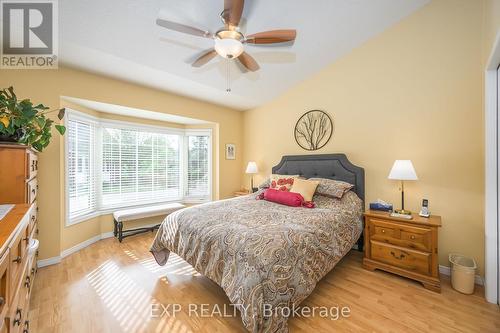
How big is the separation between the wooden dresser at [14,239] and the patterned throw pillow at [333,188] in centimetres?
276

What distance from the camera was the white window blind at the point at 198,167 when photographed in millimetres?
4402

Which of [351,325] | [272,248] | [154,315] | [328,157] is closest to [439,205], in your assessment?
[328,157]

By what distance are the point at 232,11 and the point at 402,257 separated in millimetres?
2861

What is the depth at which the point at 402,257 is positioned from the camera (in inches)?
84.4

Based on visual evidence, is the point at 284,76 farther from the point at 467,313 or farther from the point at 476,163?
the point at 467,313

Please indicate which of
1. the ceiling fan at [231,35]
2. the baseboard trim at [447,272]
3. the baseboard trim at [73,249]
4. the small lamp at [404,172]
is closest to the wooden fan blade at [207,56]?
the ceiling fan at [231,35]

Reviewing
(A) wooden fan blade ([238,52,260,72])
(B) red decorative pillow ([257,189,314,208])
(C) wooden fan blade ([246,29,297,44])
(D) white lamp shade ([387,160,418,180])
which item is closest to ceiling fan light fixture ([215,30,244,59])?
(C) wooden fan blade ([246,29,297,44])

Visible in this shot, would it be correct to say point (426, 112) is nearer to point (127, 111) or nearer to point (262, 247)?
point (262, 247)

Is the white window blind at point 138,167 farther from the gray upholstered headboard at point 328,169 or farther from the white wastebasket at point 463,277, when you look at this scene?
the white wastebasket at point 463,277

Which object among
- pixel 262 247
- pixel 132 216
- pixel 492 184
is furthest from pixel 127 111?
pixel 492 184

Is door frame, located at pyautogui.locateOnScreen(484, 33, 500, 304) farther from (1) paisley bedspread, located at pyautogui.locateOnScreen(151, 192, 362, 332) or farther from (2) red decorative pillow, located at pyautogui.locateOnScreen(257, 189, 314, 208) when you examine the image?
(2) red decorative pillow, located at pyautogui.locateOnScreen(257, 189, 314, 208)

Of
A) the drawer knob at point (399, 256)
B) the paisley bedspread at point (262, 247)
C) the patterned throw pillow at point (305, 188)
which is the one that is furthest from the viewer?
the patterned throw pillow at point (305, 188)

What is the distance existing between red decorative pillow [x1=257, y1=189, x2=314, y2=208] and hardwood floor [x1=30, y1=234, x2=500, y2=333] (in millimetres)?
844

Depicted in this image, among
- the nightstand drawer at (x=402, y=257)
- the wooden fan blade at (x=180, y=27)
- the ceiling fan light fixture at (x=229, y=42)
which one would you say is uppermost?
the wooden fan blade at (x=180, y=27)
